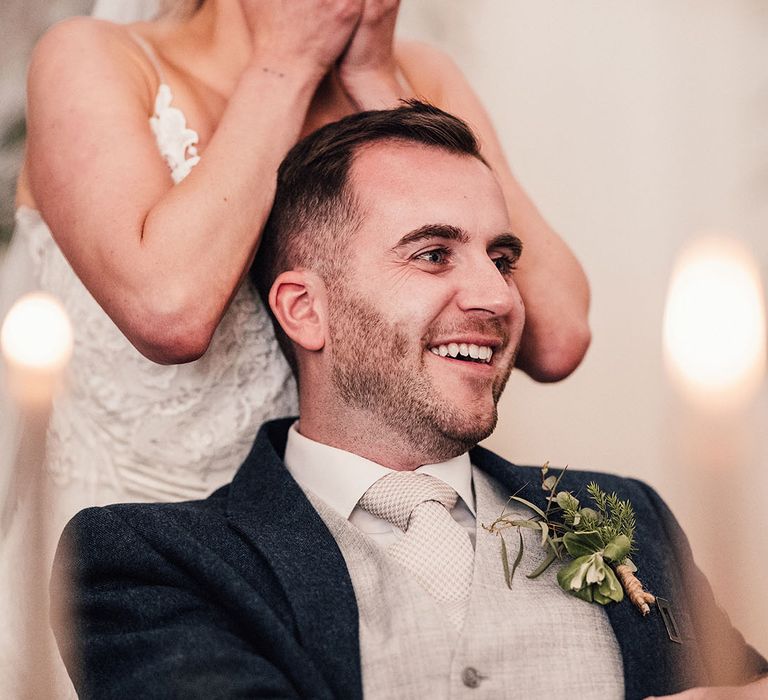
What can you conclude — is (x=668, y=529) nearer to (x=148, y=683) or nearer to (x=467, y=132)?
(x=467, y=132)

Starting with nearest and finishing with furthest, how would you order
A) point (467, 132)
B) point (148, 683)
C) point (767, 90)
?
point (148, 683)
point (467, 132)
point (767, 90)

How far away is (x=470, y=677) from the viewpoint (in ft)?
3.75

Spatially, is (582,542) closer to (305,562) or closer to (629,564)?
(629,564)

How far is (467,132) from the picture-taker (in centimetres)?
159

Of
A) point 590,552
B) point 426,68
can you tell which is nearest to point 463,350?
point 590,552

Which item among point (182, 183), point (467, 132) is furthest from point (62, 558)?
point (467, 132)

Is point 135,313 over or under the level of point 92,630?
over

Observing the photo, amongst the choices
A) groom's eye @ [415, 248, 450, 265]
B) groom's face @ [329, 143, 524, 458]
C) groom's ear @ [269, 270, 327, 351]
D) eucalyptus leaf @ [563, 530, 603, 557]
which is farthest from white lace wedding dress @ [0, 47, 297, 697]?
eucalyptus leaf @ [563, 530, 603, 557]

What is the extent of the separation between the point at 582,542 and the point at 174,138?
879mm

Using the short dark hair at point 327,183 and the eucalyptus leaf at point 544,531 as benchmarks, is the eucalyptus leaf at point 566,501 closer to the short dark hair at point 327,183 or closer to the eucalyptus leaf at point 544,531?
the eucalyptus leaf at point 544,531

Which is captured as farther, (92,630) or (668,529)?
(668,529)

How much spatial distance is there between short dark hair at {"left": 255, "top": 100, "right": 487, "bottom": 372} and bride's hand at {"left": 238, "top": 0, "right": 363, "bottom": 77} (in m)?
0.14

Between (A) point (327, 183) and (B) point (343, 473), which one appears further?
(A) point (327, 183)

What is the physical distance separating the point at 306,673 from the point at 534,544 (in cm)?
39
